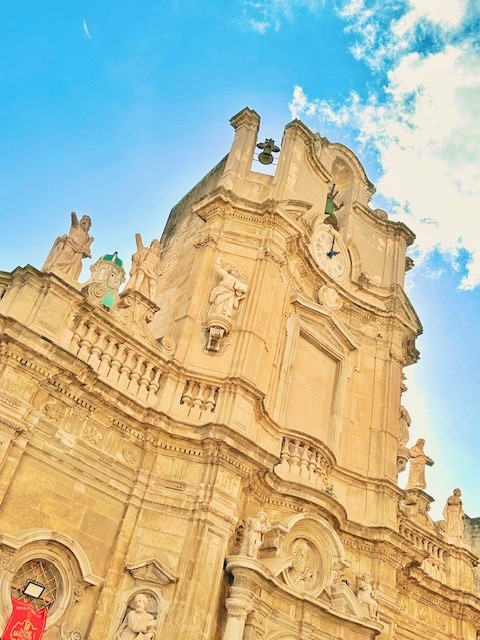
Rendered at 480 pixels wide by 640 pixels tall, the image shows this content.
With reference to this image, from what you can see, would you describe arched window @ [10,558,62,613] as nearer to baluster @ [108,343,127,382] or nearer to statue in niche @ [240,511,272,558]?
statue in niche @ [240,511,272,558]

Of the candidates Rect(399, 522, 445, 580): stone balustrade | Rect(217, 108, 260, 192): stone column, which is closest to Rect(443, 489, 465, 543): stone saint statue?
Rect(399, 522, 445, 580): stone balustrade

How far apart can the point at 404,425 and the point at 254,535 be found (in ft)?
25.4

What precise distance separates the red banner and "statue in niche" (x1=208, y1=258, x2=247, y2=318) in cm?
613

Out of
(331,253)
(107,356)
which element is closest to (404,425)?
(331,253)

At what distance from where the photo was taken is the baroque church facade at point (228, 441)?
9.84 metres

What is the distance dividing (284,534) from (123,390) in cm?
371

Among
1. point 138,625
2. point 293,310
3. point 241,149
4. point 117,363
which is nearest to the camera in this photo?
point 138,625

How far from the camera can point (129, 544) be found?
10469mm

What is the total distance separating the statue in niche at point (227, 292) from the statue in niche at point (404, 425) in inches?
248

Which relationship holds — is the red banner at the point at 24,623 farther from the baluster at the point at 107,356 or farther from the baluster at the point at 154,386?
the baluster at the point at 154,386

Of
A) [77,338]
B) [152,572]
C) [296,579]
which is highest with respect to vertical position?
[77,338]

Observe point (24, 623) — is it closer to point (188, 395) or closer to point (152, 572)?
point (152, 572)

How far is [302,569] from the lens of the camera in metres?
12.0

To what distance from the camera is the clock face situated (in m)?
17.5
